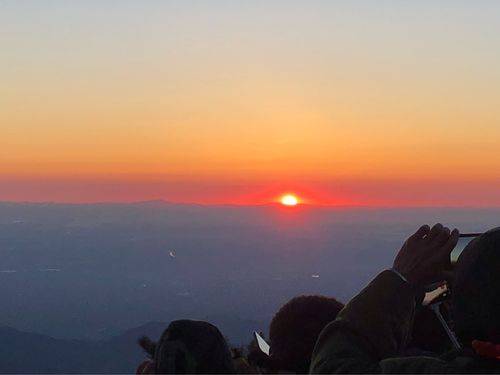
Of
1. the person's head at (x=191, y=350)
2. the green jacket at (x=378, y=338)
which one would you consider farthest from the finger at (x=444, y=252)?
the person's head at (x=191, y=350)

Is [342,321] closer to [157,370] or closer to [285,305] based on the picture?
[157,370]

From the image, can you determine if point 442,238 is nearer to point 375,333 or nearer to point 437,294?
point 437,294

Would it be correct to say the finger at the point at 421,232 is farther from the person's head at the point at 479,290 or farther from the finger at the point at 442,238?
the person's head at the point at 479,290

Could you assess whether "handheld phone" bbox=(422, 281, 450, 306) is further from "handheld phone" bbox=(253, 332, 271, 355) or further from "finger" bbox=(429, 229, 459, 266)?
"handheld phone" bbox=(253, 332, 271, 355)

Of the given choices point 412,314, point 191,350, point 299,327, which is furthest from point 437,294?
point 299,327

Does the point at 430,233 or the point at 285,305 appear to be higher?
the point at 430,233

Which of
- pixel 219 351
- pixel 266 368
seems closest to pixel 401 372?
pixel 219 351
